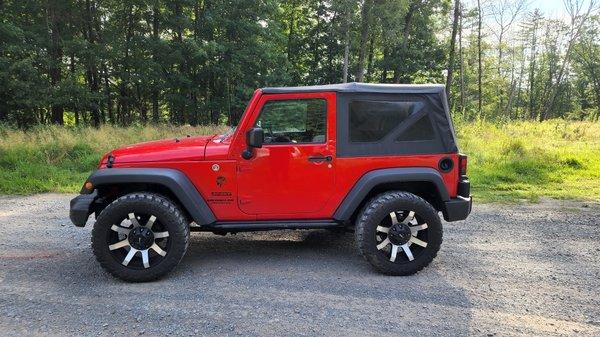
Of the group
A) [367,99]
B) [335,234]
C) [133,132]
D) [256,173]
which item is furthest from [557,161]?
[133,132]

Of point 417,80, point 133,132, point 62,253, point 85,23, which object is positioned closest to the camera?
point 62,253

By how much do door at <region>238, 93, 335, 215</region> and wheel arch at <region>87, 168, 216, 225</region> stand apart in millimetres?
407

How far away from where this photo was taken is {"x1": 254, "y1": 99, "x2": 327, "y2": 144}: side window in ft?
13.5

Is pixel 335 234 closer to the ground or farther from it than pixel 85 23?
closer to the ground

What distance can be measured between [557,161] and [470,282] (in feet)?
26.6

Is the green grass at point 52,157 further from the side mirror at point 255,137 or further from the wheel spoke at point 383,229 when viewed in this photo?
the wheel spoke at point 383,229

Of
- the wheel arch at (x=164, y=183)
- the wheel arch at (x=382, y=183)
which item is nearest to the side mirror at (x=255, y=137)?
the wheel arch at (x=164, y=183)

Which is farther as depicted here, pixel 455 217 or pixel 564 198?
pixel 564 198

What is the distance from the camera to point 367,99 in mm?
4133

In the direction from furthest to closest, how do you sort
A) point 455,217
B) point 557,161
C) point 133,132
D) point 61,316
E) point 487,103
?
point 487,103 < point 133,132 < point 557,161 < point 455,217 < point 61,316

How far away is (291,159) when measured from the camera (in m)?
4.09

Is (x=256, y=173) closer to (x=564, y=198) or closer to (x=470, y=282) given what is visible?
(x=470, y=282)

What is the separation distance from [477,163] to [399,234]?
7151 millimetres

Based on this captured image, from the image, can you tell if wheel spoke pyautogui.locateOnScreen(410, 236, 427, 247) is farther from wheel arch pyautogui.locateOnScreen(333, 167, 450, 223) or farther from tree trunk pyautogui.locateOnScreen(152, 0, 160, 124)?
tree trunk pyautogui.locateOnScreen(152, 0, 160, 124)
